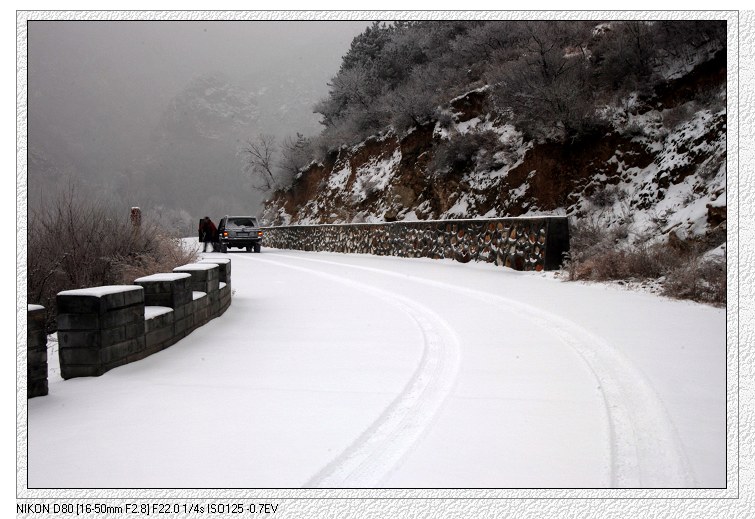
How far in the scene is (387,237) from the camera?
19797 mm

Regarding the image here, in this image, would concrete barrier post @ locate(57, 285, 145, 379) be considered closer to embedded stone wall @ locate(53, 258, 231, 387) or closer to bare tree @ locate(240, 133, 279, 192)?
embedded stone wall @ locate(53, 258, 231, 387)

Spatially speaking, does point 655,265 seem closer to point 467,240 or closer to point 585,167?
point 467,240

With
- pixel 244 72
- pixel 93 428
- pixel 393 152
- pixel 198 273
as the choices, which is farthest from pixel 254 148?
pixel 244 72

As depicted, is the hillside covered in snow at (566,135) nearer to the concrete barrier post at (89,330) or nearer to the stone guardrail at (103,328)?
the stone guardrail at (103,328)

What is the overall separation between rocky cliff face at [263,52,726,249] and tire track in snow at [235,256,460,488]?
946 centimetres

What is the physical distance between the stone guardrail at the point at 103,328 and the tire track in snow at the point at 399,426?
228 cm

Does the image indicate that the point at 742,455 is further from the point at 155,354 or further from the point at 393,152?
the point at 393,152

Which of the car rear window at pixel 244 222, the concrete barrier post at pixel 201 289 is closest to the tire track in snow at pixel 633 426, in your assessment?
the concrete barrier post at pixel 201 289

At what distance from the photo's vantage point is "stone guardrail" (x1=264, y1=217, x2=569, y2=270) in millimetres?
11562

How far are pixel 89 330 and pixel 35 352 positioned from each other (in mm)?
553

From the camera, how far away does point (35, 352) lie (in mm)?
3545

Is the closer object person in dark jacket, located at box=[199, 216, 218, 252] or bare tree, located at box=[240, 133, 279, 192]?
person in dark jacket, located at box=[199, 216, 218, 252]

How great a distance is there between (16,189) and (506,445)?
3.11 m

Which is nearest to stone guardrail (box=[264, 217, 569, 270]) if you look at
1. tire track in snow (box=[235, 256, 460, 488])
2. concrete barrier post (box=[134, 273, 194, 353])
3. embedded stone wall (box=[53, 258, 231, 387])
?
tire track in snow (box=[235, 256, 460, 488])
